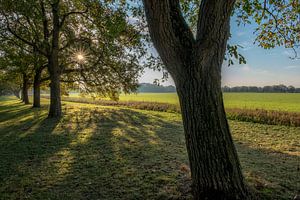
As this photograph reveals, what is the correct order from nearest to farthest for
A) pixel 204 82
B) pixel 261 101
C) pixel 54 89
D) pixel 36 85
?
1. pixel 204 82
2. pixel 54 89
3. pixel 36 85
4. pixel 261 101

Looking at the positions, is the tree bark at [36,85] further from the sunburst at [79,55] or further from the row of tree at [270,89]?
the row of tree at [270,89]

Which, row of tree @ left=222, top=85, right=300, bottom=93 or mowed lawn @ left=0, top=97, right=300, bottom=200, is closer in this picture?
mowed lawn @ left=0, top=97, right=300, bottom=200

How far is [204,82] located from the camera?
278 cm

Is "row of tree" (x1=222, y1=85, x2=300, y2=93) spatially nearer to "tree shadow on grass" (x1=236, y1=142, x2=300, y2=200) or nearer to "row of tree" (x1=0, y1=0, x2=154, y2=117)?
"row of tree" (x1=0, y1=0, x2=154, y2=117)

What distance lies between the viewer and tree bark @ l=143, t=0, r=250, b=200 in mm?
2768

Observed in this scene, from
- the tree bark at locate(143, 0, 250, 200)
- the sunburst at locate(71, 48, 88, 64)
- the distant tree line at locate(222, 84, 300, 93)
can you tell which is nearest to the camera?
the tree bark at locate(143, 0, 250, 200)

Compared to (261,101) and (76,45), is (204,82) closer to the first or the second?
(76,45)

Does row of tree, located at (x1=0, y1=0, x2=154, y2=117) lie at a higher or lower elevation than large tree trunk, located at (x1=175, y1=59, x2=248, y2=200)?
higher

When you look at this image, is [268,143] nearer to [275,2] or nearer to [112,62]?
[275,2]

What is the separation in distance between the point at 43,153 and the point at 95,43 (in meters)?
9.19

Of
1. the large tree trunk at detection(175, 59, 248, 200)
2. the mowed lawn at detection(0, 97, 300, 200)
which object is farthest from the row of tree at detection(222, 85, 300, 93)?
the large tree trunk at detection(175, 59, 248, 200)

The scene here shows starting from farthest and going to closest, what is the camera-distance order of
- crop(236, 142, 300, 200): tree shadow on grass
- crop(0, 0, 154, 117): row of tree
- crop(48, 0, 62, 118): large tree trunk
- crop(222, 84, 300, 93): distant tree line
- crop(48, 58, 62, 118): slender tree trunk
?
crop(222, 84, 300, 93): distant tree line
crop(48, 58, 62, 118): slender tree trunk
crop(48, 0, 62, 118): large tree trunk
crop(0, 0, 154, 117): row of tree
crop(236, 142, 300, 200): tree shadow on grass

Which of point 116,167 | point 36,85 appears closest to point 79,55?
point 36,85

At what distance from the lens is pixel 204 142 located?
281 centimetres
